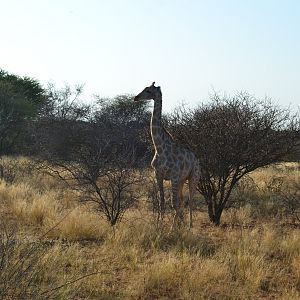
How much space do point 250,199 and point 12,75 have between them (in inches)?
998

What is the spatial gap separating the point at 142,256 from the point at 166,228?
171cm

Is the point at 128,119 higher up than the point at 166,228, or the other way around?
the point at 128,119

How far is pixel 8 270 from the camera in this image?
426 cm

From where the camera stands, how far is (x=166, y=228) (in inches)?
336

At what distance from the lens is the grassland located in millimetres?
5227

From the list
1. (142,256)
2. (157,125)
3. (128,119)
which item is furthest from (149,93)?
(128,119)

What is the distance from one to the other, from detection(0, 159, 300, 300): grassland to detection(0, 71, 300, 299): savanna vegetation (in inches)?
0.7

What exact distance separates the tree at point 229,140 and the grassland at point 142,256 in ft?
3.00

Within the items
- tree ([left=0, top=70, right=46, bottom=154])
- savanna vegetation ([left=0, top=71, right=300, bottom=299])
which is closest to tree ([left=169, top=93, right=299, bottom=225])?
savanna vegetation ([left=0, top=71, right=300, bottom=299])

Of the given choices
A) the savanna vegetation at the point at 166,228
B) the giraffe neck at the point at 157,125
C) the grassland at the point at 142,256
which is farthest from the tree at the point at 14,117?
the giraffe neck at the point at 157,125

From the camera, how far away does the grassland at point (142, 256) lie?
17.1 feet

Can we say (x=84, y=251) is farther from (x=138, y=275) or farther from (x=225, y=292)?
(x=225, y=292)

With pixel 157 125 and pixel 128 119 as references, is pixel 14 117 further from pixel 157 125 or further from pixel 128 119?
pixel 157 125

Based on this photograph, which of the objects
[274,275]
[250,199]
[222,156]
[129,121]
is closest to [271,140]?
[222,156]
